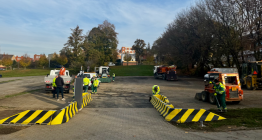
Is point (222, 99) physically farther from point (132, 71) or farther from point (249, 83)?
point (132, 71)

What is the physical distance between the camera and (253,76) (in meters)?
19.4

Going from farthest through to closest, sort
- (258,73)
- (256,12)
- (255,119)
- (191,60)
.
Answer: (191,60), (256,12), (258,73), (255,119)

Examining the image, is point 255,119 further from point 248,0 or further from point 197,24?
point 197,24

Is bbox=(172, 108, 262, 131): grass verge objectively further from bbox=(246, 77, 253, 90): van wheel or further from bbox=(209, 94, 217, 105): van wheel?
bbox=(246, 77, 253, 90): van wheel

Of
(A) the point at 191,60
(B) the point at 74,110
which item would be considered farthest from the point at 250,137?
(A) the point at 191,60

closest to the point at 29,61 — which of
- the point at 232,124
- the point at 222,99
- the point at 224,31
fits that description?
the point at 224,31

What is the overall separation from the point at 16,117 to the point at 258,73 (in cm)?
2097

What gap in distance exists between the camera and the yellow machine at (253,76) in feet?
63.4

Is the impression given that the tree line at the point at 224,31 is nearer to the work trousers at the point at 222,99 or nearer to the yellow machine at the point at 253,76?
the yellow machine at the point at 253,76

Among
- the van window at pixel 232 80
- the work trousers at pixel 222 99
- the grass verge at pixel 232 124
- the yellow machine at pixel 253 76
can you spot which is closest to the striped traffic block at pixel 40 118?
the grass verge at pixel 232 124

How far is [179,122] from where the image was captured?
25.5ft

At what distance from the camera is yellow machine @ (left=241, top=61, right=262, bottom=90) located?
19328 millimetres

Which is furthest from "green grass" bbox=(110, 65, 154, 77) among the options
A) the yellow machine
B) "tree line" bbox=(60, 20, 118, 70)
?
the yellow machine

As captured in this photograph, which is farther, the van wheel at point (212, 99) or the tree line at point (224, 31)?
the tree line at point (224, 31)
